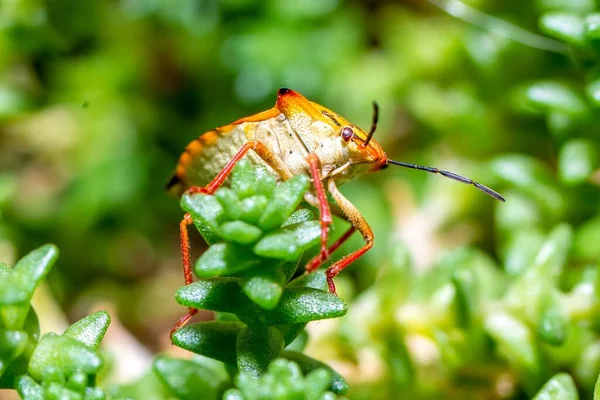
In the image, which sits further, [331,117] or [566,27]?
[331,117]

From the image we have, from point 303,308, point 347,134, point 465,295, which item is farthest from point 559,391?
point 347,134

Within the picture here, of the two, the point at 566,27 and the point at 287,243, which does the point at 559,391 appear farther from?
the point at 566,27

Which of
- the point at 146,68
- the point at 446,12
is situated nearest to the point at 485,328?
the point at 446,12

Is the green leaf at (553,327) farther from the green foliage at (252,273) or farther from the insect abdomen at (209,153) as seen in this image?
the insect abdomen at (209,153)

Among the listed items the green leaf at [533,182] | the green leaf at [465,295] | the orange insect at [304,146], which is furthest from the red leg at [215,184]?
the green leaf at [533,182]

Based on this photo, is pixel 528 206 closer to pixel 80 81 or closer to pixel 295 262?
pixel 295 262

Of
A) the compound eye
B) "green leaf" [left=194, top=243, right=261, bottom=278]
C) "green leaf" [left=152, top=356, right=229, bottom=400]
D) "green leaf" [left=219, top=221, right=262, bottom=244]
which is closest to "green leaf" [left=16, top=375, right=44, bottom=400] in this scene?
"green leaf" [left=152, top=356, right=229, bottom=400]
